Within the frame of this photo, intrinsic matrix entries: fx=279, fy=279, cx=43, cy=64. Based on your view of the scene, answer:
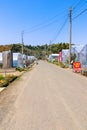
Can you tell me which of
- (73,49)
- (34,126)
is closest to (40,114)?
(34,126)

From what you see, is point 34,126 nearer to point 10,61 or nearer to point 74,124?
point 74,124

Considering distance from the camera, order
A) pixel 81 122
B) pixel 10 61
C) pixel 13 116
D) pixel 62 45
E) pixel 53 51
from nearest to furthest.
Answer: pixel 81 122 < pixel 13 116 < pixel 10 61 < pixel 62 45 < pixel 53 51

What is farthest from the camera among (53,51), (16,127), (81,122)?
(53,51)

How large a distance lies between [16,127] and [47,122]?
970 mm

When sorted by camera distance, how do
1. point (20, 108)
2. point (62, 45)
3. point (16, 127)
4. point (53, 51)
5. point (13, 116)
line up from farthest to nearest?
point (53, 51), point (62, 45), point (20, 108), point (13, 116), point (16, 127)

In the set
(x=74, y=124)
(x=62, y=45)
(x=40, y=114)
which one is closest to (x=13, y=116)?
(x=40, y=114)

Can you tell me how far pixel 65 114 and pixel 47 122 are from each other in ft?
4.03

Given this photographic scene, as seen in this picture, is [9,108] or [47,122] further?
[9,108]

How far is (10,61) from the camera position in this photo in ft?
168

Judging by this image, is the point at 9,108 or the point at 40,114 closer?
the point at 40,114

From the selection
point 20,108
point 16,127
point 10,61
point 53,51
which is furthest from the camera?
point 53,51

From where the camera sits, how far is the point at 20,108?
978 cm

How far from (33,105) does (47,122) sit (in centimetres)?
286

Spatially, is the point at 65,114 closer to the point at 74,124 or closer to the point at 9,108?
the point at 74,124
